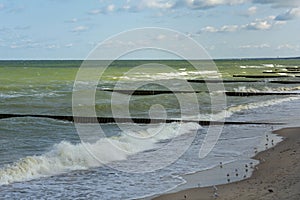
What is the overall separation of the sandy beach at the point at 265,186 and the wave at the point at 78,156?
4743 mm

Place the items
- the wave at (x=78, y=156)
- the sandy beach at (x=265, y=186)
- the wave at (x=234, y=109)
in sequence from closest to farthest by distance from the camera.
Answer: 1. the sandy beach at (x=265, y=186)
2. the wave at (x=78, y=156)
3. the wave at (x=234, y=109)

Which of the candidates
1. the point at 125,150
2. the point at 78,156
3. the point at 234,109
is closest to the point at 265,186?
the point at 78,156

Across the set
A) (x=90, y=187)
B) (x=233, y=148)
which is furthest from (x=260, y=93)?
(x=90, y=187)

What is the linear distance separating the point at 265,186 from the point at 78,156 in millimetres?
7325

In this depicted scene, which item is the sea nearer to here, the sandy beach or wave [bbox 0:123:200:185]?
wave [bbox 0:123:200:185]

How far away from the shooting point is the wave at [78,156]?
1430 centimetres

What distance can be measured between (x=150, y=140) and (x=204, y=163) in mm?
5383

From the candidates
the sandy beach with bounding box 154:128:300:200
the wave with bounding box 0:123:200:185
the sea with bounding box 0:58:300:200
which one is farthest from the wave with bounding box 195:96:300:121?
the sandy beach with bounding box 154:128:300:200

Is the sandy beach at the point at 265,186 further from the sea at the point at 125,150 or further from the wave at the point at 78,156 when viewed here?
the wave at the point at 78,156

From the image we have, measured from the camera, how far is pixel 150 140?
20500 mm

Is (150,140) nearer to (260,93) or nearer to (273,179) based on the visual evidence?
(273,179)

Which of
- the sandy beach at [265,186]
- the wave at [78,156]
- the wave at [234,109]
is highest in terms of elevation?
the wave at [234,109]

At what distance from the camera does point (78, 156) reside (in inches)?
650

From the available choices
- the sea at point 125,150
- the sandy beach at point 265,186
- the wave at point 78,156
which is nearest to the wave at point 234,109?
the sea at point 125,150
